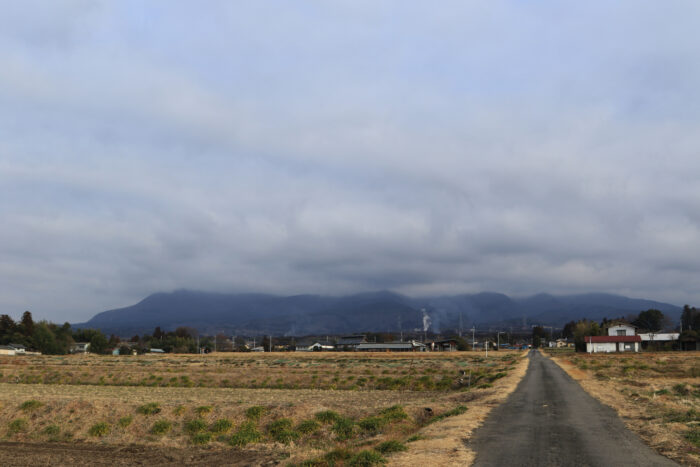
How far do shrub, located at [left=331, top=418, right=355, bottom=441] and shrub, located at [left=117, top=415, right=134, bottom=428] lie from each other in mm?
11885

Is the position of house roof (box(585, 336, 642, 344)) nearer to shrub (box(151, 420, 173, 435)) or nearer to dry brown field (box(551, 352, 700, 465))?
dry brown field (box(551, 352, 700, 465))

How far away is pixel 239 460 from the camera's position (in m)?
22.4

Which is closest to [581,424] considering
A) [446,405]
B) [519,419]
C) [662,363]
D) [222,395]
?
[519,419]

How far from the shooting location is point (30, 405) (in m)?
33.1

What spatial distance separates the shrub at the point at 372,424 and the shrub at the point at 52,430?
17.4m

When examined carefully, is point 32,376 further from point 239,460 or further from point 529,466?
point 529,466

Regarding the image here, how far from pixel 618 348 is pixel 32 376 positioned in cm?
12593

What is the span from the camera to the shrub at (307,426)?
1035 inches

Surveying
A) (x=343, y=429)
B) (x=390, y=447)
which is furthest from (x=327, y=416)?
(x=390, y=447)

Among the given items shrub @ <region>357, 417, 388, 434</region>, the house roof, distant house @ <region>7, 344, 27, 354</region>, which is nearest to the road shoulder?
shrub @ <region>357, 417, 388, 434</region>

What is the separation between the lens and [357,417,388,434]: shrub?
87.0 ft

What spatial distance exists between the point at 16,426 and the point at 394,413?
2235 cm

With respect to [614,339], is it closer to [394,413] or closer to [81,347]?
[394,413]

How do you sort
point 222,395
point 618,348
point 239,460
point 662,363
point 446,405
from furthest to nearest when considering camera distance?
point 618,348 < point 662,363 < point 222,395 < point 446,405 < point 239,460
